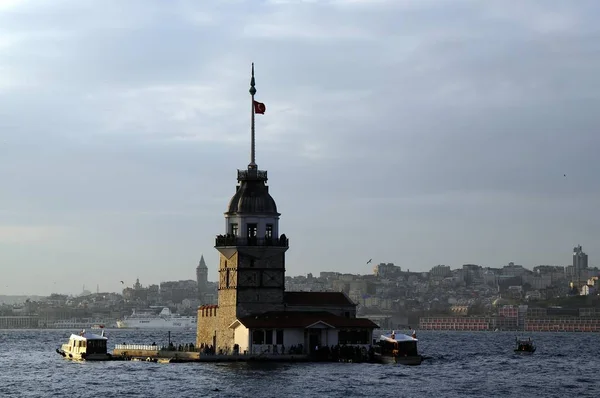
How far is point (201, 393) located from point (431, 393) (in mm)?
13822

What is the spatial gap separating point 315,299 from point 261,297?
5.18 metres

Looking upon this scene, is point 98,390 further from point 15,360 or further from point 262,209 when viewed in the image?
point 15,360

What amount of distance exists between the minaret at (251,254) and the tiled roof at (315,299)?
1617 millimetres

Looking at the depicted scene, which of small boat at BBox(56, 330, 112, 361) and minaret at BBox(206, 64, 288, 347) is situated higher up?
minaret at BBox(206, 64, 288, 347)

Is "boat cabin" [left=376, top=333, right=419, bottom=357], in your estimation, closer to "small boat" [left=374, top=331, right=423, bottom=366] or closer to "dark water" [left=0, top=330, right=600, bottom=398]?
"small boat" [left=374, top=331, right=423, bottom=366]

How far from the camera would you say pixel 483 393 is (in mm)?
82688

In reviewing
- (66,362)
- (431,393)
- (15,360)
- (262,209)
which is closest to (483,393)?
(431,393)

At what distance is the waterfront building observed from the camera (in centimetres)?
10169

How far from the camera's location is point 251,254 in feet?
346

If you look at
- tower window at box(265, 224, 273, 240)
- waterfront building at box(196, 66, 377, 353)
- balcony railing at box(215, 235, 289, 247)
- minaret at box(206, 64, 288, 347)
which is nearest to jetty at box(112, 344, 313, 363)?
waterfront building at box(196, 66, 377, 353)

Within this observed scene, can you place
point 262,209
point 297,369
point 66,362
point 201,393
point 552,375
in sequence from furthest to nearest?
point 66,362, point 262,209, point 552,375, point 297,369, point 201,393

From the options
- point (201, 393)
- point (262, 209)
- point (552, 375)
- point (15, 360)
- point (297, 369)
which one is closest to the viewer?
point (201, 393)

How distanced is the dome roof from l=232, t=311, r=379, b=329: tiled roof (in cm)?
834

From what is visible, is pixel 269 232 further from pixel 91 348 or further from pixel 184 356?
pixel 91 348
